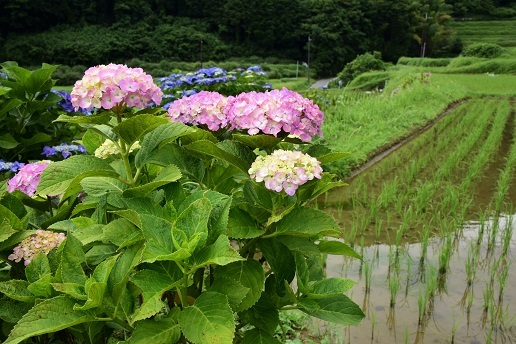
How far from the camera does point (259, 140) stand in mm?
940

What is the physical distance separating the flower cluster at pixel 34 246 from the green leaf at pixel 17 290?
62 mm

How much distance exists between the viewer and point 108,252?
0.92m

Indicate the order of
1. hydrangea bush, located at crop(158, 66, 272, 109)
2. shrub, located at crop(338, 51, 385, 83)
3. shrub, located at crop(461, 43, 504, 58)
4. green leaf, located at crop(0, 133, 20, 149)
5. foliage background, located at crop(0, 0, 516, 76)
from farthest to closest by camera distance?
foliage background, located at crop(0, 0, 516, 76), shrub, located at crop(461, 43, 504, 58), shrub, located at crop(338, 51, 385, 83), hydrangea bush, located at crop(158, 66, 272, 109), green leaf, located at crop(0, 133, 20, 149)

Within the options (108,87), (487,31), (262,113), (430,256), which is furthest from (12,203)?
(487,31)

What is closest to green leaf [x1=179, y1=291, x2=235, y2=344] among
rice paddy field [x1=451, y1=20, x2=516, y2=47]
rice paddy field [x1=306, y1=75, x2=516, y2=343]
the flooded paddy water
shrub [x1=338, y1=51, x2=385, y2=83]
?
rice paddy field [x1=306, y1=75, x2=516, y2=343]

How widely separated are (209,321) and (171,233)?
0.49ft

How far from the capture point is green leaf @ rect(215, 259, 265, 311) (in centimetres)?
88

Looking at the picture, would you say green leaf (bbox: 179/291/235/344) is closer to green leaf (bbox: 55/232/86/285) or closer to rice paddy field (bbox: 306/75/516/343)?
green leaf (bbox: 55/232/86/285)

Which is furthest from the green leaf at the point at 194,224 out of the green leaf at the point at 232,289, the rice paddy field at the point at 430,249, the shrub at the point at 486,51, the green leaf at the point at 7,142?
the shrub at the point at 486,51

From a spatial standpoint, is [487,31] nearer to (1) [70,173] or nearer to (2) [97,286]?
(1) [70,173]

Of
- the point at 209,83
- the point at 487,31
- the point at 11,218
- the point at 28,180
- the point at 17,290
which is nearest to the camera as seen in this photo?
the point at 17,290

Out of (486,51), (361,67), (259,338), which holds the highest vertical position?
(259,338)

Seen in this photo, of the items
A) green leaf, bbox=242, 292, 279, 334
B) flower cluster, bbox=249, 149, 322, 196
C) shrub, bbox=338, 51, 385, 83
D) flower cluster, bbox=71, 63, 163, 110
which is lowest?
shrub, bbox=338, 51, 385, 83

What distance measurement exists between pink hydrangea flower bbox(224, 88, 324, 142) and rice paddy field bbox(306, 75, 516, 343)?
0.72m
